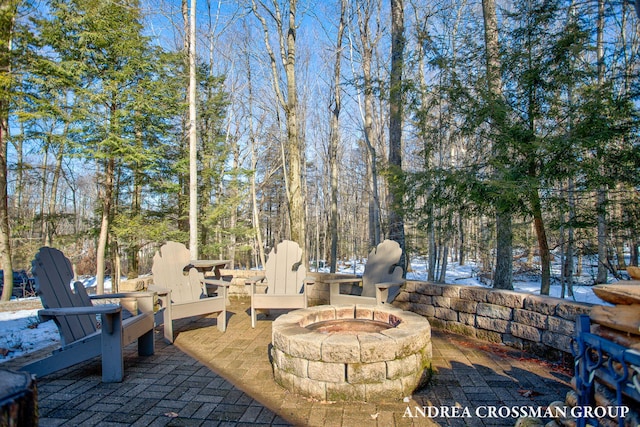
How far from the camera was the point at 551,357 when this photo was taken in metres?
2.78

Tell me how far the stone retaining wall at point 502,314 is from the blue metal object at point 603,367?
5.33 ft

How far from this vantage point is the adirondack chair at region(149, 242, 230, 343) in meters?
3.35

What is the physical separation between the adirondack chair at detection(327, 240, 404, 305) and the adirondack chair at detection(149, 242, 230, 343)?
1.27 m

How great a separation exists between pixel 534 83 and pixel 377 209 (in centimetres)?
477

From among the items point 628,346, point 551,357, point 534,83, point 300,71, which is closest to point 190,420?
point 628,346

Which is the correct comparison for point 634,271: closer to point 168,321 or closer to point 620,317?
point 620,317

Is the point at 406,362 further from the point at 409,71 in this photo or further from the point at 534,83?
the point at 409,71

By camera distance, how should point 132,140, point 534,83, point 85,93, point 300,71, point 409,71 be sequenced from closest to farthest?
point 534,83 < point 409,71 < point 85,93 < point 132,140 < point 300,71

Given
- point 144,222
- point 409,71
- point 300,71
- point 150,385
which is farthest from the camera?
point 300,71

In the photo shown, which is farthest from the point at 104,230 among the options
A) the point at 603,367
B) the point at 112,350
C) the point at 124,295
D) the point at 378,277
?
the point at 603,367

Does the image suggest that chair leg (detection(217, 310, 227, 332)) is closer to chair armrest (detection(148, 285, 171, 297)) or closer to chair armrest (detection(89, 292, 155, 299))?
chair armrest (detection(148, 285, 171, 297))

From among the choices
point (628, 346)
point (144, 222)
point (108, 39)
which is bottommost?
point (628, 346)

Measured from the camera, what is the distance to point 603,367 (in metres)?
1.17

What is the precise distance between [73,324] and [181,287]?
134 cm
